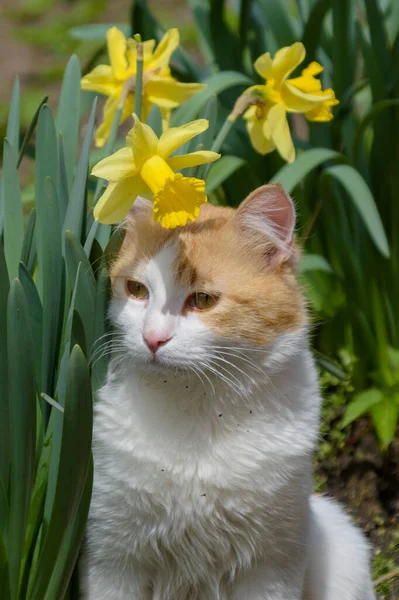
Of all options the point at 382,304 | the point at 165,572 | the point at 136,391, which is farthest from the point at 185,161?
the point at 382,304

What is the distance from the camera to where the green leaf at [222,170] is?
7.79 ft

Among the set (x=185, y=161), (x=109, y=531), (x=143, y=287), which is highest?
(x=185, y=161)

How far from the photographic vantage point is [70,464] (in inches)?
56.4

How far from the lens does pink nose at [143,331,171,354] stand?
1413mm

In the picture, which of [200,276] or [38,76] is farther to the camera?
[38,76]

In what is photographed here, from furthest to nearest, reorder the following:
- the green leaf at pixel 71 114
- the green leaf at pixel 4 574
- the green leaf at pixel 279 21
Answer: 1. the green leaf at pixel 279 21
2. the green leaf at pixel 71 114
3. the green leaf at pixel 4 574

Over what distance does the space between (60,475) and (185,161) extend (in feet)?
1.84

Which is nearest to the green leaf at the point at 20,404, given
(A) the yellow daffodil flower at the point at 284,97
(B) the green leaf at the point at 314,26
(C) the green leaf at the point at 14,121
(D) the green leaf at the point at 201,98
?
(C) the green leaf at the point at 14,121

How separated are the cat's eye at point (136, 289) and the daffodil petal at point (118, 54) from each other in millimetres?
504

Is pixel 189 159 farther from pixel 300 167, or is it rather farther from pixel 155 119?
pixel 300 167

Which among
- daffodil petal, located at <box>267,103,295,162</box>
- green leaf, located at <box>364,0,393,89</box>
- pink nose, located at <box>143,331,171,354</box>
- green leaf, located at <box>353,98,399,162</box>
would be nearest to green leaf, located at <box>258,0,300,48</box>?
green leaf, located at <box>364,0,393,89</box>

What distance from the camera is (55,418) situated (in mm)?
1531

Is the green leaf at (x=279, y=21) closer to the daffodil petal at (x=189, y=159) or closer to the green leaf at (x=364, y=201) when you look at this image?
the green leaf at (x=364, y=201)

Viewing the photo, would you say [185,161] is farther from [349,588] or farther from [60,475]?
[349,588]
